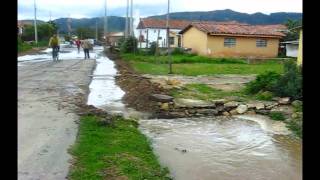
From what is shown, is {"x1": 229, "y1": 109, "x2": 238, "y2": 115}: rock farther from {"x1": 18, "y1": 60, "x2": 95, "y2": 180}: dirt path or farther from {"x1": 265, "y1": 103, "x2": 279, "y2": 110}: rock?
{"x1": 18, "y1": 60, "x2": 95, "y2": 180}: dirt path

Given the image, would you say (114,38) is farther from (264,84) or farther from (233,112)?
(233,112)

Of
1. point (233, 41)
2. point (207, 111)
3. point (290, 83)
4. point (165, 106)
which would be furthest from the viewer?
point (233, 41)

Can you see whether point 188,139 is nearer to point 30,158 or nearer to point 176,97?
point 30,158

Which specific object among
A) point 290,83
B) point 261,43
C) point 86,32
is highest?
point 86,32

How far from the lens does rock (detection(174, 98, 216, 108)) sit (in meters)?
11.8

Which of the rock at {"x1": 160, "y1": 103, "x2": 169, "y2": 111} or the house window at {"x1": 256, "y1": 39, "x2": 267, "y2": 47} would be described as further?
the house window at {"x1": 256, "y1": 39, "x2": 267, "y2": 47}

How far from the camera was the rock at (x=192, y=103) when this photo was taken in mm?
11820

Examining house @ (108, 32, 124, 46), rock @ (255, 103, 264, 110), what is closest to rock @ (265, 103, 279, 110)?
rock @ (255, 103, 264, 110)

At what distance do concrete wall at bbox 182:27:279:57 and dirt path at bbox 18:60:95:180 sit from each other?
22.2m

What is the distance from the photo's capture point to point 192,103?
1208 centimetres

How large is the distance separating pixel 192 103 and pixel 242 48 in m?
27.4

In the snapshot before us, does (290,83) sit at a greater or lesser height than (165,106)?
greater

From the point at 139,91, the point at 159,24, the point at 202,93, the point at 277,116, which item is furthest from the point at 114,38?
the point at 277,116
